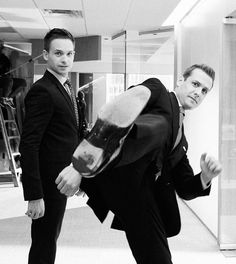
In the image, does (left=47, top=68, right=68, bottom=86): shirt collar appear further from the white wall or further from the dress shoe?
the white wall

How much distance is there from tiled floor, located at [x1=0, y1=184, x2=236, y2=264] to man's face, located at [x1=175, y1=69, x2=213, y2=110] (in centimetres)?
200

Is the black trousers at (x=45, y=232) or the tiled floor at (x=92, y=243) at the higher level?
the black trousers at (x=45, y=232)

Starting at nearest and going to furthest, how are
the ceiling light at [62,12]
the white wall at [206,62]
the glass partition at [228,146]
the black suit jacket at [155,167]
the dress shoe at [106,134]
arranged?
the dress shoe at [106,134]
the black suit jacket at [155,167]
the glass partition at [228,146]
the white wall at [206,62]
the ceiling light at [62,12]

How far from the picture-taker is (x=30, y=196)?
1.63 m

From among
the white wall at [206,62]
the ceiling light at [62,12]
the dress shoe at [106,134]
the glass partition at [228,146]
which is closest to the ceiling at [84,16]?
the ceiling light at [62,12]

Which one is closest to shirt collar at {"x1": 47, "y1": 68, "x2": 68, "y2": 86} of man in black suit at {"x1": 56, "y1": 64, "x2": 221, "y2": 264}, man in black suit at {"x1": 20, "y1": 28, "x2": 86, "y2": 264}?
man in black suit at {"x1": 20, "y1": 28, "x2": 86, "y2": 264}

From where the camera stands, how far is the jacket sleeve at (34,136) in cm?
164

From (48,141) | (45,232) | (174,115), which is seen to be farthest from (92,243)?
(174,115)

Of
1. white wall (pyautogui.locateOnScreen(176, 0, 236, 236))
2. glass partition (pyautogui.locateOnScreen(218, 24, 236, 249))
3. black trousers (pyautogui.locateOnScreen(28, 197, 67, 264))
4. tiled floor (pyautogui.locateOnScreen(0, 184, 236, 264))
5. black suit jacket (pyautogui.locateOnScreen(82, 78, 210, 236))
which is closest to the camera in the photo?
black suit jacket (pyautogui.locateOnScreen(82, 78, 210, 236))

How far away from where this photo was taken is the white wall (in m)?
3.53

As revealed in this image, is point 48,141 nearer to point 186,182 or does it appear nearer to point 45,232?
point 45,232

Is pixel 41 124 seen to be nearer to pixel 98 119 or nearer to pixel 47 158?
pixel 47 158

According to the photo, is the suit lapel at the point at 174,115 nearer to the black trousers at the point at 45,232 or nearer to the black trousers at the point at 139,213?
the black trousers at the point at 139,213

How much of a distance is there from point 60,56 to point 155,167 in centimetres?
89
